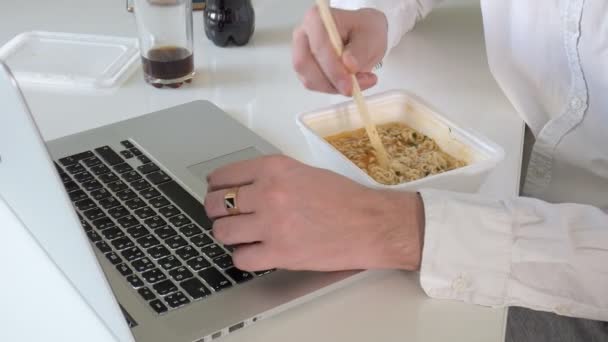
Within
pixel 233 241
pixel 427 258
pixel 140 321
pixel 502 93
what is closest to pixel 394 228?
pixel 427 258

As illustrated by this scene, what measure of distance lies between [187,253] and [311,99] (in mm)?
448

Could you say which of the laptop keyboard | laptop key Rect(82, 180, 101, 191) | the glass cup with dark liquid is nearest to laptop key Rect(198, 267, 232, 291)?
the laptop keyboard

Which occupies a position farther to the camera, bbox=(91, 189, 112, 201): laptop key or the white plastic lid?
the white plastic lid

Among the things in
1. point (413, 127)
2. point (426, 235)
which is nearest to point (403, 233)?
point (426, 235)

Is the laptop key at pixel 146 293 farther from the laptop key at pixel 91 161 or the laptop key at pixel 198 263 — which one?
the laptop key at pixel 91 161

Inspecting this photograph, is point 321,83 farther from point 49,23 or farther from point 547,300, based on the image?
point 49,23

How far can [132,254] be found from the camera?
2.45ft

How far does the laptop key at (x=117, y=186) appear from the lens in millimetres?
856

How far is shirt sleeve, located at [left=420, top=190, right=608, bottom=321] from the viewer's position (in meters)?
0.74

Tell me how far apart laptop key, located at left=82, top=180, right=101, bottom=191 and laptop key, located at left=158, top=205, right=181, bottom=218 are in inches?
3.8

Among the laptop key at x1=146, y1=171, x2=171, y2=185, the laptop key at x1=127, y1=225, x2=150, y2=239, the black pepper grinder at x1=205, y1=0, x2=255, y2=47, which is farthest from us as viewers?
the black pepper grinder at x1=205, y1=0, x2=255, y2=47

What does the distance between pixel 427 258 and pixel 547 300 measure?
0.13 m

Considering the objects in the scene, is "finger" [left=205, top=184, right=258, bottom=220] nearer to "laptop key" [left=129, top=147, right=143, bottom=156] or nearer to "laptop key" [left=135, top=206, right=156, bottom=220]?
"laptop key" [left=135, top=206, right=156, bottom=220]

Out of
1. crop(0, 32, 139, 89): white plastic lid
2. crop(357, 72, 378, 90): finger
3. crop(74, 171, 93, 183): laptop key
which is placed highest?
crop(357, 72, 378, 90): finger
